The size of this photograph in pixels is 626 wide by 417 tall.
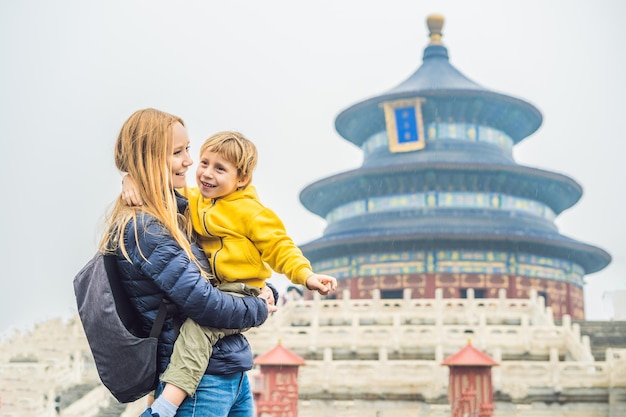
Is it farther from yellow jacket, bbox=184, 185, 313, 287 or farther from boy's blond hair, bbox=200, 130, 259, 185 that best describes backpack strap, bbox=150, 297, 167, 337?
boy's blond hair, bbox=200, 130, 259, 185

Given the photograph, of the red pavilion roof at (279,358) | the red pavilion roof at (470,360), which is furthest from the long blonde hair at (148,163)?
the red pavilion roof at (470,360)

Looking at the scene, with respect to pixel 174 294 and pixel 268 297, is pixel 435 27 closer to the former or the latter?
pixel 268 297

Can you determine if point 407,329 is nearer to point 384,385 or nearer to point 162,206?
point 384,385

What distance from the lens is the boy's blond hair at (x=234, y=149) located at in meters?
3.26

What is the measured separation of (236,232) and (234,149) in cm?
30

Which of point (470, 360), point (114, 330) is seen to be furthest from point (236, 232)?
point (470, 360)

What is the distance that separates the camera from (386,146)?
1287 inches

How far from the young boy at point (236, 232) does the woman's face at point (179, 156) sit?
0.06m

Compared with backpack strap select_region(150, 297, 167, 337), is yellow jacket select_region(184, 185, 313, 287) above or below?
above

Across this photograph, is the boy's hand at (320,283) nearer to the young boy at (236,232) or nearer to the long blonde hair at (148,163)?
the young boy at (236,232)

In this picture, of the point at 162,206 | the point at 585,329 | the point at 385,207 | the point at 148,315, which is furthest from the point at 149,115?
the point at 385,207

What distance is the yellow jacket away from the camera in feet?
10.4

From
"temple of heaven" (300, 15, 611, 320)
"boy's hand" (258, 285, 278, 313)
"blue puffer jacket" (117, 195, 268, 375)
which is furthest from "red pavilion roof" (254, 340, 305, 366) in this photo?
"temple of heaven" (300, 15, 611, 320)

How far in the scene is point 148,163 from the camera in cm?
316
